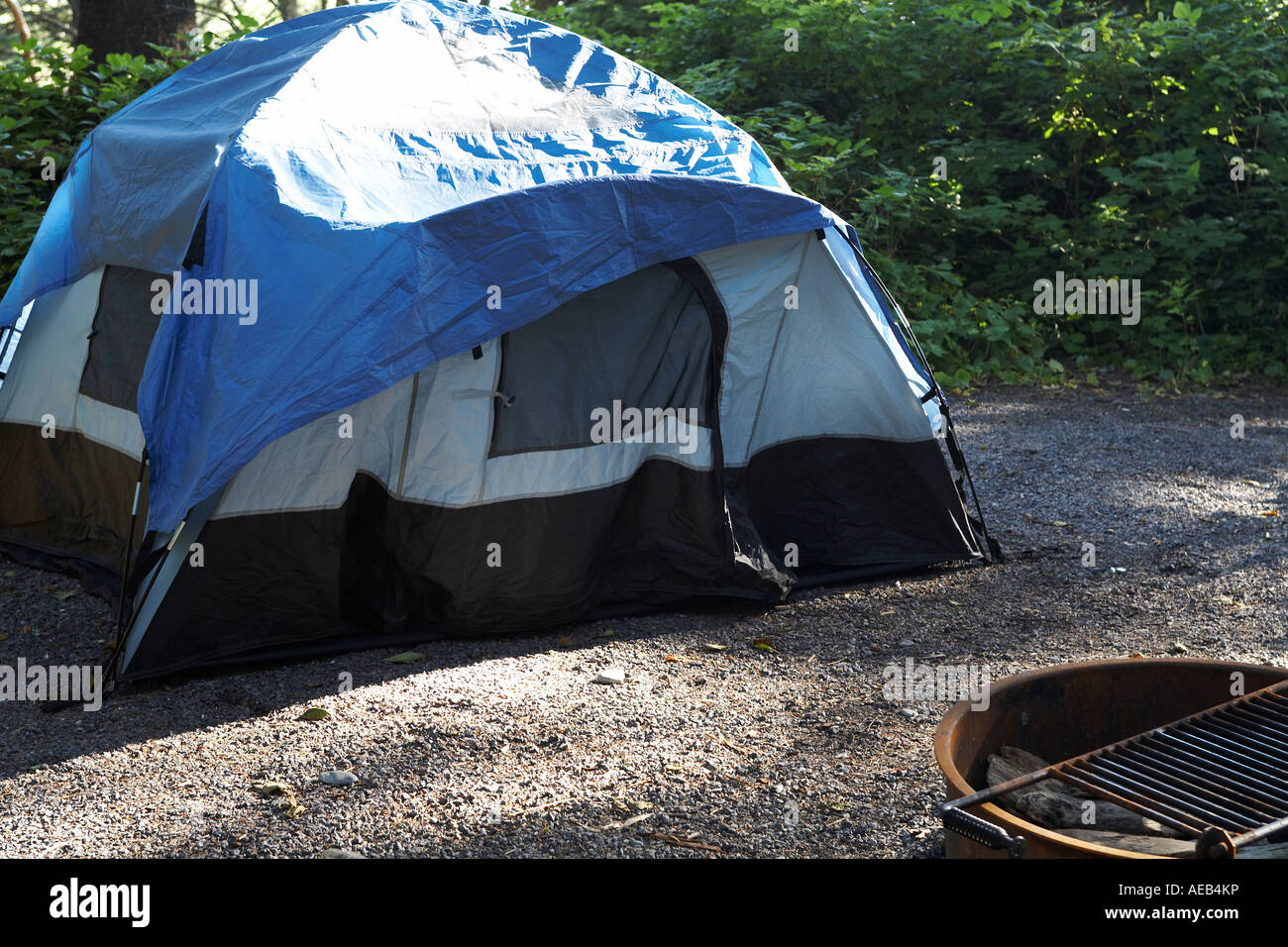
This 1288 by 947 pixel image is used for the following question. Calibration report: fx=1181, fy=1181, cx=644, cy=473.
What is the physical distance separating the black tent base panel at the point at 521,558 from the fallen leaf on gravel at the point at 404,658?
0.36 feet

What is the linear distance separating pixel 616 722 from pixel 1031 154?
827 centimetres

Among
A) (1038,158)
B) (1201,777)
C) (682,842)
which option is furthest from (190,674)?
(1038,158)

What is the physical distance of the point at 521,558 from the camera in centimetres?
448

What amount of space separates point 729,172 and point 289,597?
→ 2.39 m

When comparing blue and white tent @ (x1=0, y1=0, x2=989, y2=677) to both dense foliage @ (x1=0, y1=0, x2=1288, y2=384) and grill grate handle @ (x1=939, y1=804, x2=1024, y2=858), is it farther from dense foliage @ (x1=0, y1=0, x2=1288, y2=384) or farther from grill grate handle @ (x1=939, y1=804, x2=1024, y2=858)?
dense foliage @ (x1=0, y1=0, x2=1288, y2=384)

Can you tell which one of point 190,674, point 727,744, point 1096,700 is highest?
point 1096,700

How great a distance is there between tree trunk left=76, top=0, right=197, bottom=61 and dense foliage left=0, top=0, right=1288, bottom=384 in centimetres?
47

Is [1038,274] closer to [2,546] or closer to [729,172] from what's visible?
[729,172]

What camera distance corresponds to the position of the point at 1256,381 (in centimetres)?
945

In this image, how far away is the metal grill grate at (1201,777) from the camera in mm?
2396

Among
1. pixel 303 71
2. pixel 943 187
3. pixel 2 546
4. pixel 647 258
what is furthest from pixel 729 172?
pixel 943 187

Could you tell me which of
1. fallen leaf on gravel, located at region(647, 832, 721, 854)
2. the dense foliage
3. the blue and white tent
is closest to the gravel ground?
fallen leaf on gravel, located at region(647, 832, 721, 854)

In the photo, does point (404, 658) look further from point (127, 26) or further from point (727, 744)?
point (127, 26)

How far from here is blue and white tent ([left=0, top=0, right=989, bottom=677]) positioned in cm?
403
